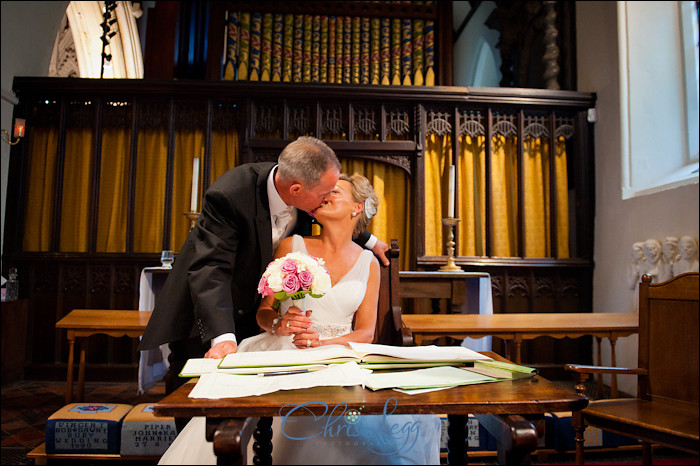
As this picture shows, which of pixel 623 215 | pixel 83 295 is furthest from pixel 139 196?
pixel 623 215

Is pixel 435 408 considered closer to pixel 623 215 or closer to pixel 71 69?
pixel 623 215

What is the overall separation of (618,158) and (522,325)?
2919 millimetres

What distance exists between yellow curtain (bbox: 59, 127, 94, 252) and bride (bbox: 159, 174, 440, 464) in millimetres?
4156

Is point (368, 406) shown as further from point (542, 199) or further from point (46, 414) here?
point (542, 199)

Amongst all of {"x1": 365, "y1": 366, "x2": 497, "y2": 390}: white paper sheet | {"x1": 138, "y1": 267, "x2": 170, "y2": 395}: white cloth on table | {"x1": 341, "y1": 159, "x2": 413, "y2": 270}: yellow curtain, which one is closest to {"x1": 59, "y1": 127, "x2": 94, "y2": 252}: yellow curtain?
{"x1": 138, "y1": 267, "x2": 170, "y2": 395}: white cloth on table

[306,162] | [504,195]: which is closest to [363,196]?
[306,162]

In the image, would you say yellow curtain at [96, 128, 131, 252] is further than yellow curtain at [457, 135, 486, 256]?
No

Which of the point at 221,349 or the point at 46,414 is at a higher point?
the point at 221,349

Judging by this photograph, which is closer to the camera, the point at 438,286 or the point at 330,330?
the point at 330,330

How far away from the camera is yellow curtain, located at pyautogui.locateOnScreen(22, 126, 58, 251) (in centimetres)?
533

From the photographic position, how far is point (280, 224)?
2334 millimetres

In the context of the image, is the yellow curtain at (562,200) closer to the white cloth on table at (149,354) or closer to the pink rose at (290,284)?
the white cloth on table at (149,354)

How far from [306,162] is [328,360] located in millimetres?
1027

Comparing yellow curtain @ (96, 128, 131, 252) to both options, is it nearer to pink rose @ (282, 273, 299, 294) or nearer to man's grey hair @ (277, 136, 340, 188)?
man's grey hair @ (277, 136, 340, 188)
